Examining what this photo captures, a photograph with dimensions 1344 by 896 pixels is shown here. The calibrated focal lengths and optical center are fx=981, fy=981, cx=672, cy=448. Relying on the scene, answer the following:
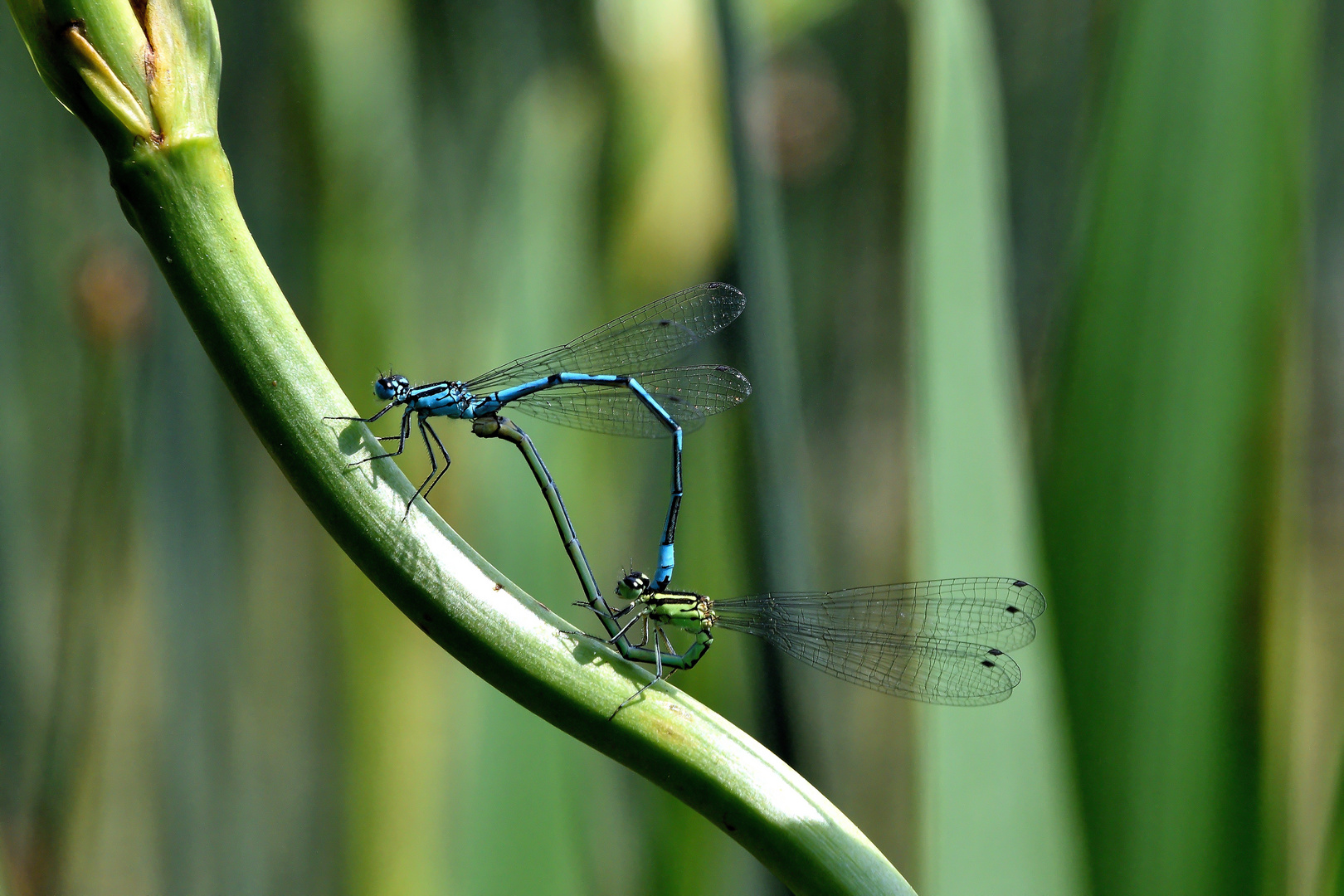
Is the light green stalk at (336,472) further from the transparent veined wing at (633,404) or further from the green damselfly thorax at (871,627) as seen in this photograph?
the transparent veined wing at (633,404)

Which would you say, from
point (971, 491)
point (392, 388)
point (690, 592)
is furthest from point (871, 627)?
point (392, 388)

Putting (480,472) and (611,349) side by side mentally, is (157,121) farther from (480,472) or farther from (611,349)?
(480,472)

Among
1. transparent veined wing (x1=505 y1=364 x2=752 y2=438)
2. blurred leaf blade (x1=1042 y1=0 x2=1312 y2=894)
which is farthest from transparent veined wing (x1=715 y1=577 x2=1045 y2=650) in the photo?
transparent veined wing (x1=505 y1=364 x2=752 y2=438)

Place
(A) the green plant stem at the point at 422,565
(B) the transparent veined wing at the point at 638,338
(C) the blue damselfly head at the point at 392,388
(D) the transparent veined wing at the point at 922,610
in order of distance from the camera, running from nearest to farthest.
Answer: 1. (A) the green plant stem at the point at 422,565
2. (D) the transparent veined wing at the point at 922,610
3. (C) the blue damselfly head at the point at 392,388
4. (B) the transparent veined wing at the point at 638,338

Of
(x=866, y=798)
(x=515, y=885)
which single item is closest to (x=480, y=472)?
(x=515, y=885)

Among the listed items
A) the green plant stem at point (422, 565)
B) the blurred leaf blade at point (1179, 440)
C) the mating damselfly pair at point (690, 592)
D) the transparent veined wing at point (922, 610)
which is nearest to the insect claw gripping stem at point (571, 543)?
the mating damselfly pair at point (690, 592)

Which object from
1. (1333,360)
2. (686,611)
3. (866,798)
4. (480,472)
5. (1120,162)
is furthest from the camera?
(1333,360)

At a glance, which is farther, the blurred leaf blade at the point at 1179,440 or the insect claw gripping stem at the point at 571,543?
the insect claw gripping stem at the point at 571,543
